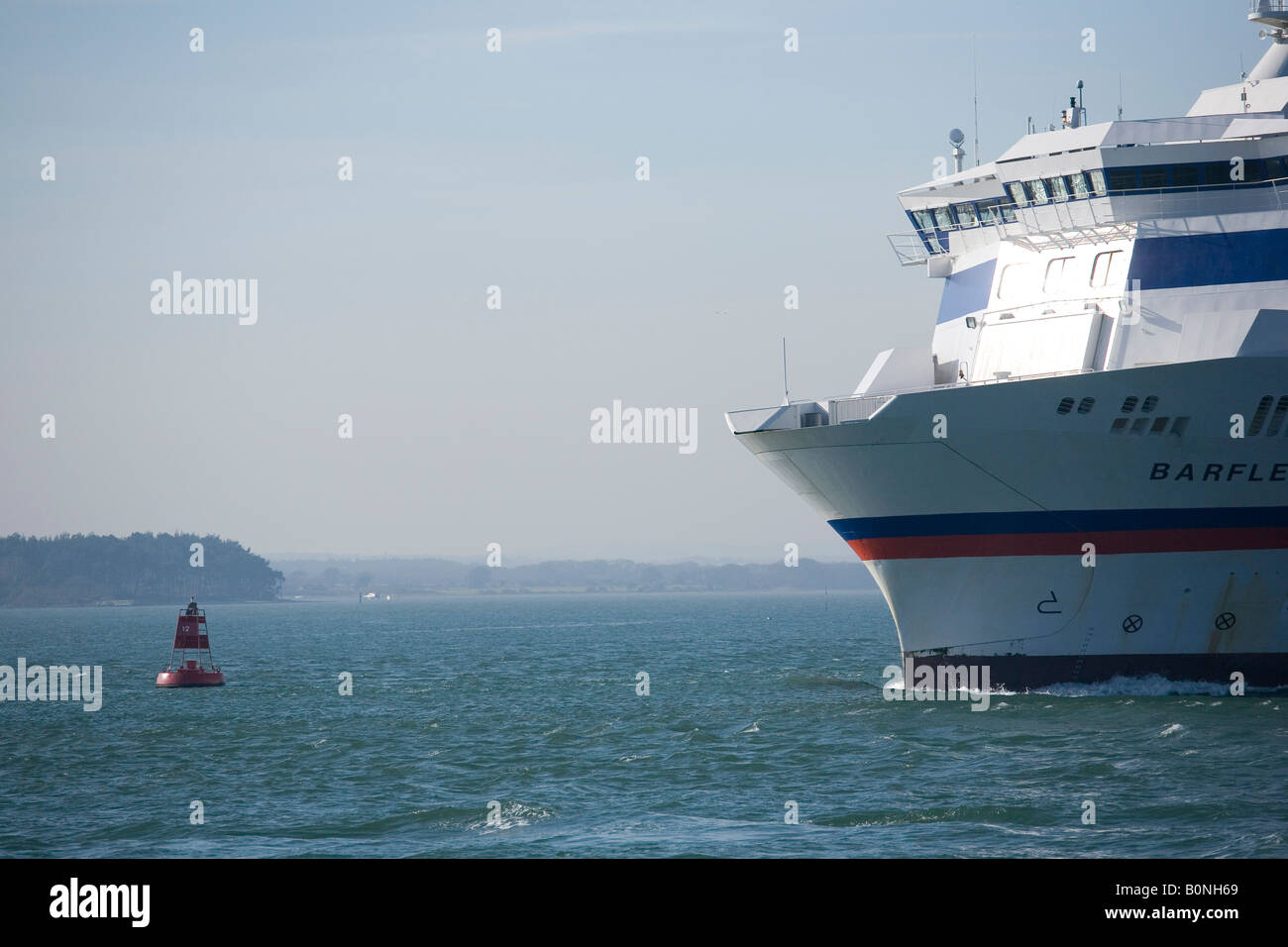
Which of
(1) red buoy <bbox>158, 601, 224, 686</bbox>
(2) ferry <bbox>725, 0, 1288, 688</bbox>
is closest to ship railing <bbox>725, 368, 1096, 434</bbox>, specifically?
(2) ferry <bbox>725, 0, 1288, 688</bbox>

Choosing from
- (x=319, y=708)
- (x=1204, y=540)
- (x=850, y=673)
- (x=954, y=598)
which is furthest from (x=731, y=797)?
(x=850, y=673)


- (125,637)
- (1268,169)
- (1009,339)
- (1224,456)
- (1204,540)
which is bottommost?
(125,637)

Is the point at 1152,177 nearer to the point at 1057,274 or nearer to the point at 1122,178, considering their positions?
the point at 1122,178

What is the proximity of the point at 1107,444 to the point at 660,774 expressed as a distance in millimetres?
11724

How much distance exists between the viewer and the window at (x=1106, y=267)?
101ft

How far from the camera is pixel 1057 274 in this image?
32125 mm

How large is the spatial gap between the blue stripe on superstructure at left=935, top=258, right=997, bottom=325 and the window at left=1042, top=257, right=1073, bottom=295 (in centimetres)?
182

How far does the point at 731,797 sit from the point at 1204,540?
13.0 meters

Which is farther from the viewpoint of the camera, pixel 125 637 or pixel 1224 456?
pixel 125 637

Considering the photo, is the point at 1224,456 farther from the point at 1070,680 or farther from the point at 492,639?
the point at 492,639

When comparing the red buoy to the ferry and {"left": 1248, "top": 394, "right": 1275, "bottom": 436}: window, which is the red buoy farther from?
{"left": 1248, "top": 394, "right": 1275, "bottom": 436}: window

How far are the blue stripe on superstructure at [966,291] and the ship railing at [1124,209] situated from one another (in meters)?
1.17
